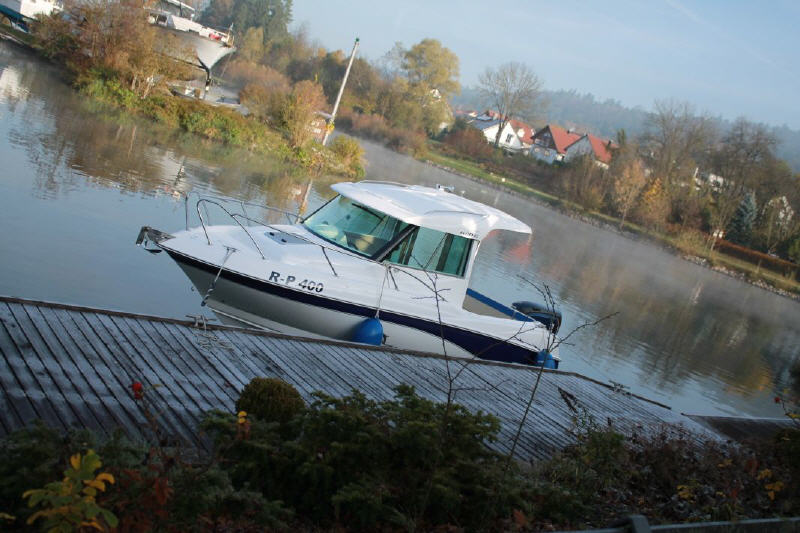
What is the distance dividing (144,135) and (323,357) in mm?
18787

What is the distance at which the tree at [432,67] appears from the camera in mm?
80562

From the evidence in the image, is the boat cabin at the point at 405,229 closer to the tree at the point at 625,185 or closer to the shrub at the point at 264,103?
the shrub at the point at 264,103

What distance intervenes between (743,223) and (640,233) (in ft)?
33.5

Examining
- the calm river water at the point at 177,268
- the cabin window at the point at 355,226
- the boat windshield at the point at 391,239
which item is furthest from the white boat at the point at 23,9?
the boat windshield at the point at 391,239

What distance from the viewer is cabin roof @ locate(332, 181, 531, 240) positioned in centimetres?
1123

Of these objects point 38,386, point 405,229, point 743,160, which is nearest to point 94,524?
point 38,386

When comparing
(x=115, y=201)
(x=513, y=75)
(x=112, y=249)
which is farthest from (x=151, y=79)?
(x=513, y=75)

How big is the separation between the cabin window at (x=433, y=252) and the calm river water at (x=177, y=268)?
11.3ft

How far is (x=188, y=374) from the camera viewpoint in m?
6.90

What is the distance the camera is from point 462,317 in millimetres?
11383

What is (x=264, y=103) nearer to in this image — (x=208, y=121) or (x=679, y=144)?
(x=208, y=121)

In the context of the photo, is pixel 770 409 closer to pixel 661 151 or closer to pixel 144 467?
pixel 144 467

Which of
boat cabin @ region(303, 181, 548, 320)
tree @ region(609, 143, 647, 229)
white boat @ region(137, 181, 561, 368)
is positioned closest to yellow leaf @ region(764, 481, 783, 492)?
white boat @ region(137, 181, 561, 368)

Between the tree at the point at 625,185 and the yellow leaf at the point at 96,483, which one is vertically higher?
the tree at the point at 625,185
